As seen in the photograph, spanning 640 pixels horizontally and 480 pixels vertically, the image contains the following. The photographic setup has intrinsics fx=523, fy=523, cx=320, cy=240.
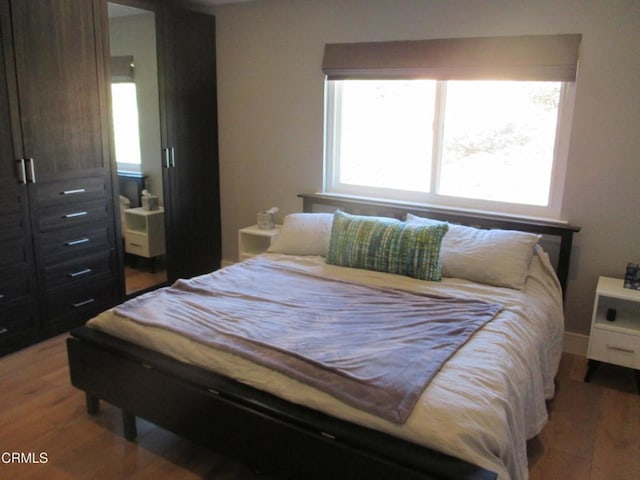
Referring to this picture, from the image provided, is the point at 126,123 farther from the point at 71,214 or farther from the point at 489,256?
the point at 489,256

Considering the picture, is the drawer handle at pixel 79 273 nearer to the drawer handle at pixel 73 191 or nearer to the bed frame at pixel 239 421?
the drawer handle at pixel 73 191

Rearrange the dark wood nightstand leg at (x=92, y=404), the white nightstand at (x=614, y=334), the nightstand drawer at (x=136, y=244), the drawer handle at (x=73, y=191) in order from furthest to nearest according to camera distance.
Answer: the nightstand drawer at (x=136, y=244), the drawer handle at (x=73, y=191), the white nightstand at (x=614, y=334), the dark wood nightstand leg at (x=92, y=404)

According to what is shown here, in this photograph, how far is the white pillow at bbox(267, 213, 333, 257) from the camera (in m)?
3.28

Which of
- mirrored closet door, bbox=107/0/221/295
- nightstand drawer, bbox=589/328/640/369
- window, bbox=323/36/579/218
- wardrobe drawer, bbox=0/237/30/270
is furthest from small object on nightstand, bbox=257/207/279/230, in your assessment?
nightstand drawer, bbox=589/328/640/369

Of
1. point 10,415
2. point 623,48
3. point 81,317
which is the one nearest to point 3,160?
point 81,317

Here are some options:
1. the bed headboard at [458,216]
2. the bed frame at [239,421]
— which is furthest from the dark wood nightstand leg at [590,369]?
the bed frame at [239,421]

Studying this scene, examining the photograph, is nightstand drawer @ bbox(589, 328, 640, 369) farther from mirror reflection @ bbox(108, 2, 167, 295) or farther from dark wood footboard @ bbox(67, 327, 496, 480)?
mirror reflection @ bbox(108, 2, 167, 295)

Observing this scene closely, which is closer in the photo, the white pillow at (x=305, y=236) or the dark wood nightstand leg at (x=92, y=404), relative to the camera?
the dark wood nightstand leg at (x=92, y=404)

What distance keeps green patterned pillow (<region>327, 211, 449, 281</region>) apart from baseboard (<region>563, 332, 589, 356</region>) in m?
1.05

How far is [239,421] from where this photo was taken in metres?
1.90

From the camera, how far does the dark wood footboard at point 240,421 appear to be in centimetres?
159

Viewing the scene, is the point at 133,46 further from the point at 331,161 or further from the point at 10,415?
the point at 10,415

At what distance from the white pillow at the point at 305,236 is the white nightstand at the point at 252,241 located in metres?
0.49

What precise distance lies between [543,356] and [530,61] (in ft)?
5.48
